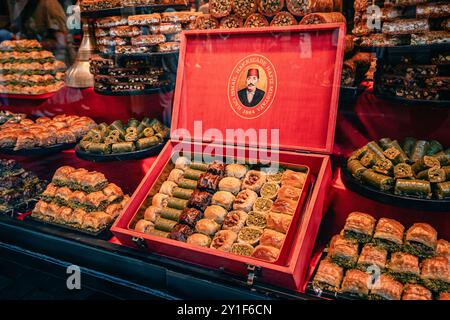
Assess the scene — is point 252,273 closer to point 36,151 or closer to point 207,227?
point 207,227

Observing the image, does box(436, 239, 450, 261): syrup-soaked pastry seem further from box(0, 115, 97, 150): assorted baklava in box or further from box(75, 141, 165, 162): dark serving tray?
box(0, 115, 97, 150): assorted baklava in box

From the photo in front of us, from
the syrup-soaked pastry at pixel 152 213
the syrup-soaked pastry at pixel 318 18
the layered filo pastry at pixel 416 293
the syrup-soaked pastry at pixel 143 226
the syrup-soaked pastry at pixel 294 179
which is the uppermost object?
the syrup-soaked pastry at pixel 318 18

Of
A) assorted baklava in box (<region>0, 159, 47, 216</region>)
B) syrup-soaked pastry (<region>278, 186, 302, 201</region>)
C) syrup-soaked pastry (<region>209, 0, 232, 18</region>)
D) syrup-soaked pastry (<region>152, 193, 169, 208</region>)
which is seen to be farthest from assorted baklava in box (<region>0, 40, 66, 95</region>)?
syrup-soaked pastry (<region>278, 186, 302, 201</region>)

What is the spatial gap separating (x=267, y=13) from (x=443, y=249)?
1.79m

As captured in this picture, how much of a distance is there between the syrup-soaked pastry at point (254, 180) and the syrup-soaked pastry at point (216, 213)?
0.67 feet

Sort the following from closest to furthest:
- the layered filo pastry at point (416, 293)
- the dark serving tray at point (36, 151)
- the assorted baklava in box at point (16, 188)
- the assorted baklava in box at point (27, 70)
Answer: the layered filo pastry at point (416, 293) → the assorted baklava in box at point (16, 188) → the dark serving tray at point (36, 151) → the assorted baklava in box at point (27, 70)

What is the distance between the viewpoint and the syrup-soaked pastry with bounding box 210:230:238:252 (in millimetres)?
1940

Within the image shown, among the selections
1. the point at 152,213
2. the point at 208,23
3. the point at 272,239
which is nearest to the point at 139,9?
the point at 208,23

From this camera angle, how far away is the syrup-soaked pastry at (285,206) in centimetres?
198

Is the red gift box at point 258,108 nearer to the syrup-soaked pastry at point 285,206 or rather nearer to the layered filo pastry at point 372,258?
the syrup-soaked pastry at point 285,206

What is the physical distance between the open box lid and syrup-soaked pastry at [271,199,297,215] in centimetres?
38

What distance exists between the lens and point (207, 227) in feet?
6.78

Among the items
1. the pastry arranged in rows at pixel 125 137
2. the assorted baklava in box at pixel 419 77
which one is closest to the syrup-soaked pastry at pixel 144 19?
the pastry arranged in rows at pixel 125 137

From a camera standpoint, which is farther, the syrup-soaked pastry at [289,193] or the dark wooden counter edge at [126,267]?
the syrup-soaked pastry at [289,193]
